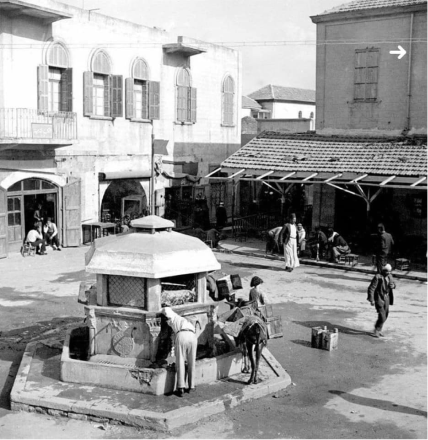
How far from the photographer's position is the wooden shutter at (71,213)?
923 inches

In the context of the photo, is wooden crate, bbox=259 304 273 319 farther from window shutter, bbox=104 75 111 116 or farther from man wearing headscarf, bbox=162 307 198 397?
window shutter, bbox=104 75 111 116

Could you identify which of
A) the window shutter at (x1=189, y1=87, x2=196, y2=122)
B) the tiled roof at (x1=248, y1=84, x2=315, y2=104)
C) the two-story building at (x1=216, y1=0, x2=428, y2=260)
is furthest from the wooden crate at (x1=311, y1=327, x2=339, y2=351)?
the tiled roof at (x1=248, y1=84, x2=315, y2=104)

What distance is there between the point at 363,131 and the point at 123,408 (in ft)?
55.4

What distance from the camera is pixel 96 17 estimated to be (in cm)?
2406

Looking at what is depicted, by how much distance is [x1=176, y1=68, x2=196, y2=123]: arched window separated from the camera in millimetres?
28422

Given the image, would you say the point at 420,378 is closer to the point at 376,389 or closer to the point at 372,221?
the point at 376,389

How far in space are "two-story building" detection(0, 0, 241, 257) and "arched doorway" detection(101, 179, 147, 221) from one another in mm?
42

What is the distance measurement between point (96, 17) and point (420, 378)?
1789 cm

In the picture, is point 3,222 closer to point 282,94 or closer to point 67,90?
point 67,90

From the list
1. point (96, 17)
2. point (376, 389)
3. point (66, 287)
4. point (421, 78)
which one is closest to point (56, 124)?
point (96, 17)

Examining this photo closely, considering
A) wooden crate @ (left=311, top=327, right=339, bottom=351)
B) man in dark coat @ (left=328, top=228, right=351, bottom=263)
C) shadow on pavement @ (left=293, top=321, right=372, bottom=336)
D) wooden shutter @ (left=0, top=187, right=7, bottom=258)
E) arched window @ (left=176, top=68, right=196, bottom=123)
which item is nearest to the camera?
wooden crate @ (left=311, top=327, right=339, bottom=351)

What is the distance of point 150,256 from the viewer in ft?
33.3

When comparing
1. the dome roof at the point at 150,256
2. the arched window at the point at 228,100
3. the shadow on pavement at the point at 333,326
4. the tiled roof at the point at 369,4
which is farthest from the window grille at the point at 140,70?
the dome roof at the point at 150,256

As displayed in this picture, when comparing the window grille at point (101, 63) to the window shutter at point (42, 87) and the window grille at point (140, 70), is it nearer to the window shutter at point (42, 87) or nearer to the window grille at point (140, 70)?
the window grille at point (140, 70)
